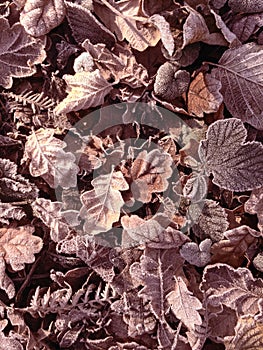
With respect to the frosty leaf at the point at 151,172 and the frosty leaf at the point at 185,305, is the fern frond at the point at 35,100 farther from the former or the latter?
the frosty leaf at the point at 185,305

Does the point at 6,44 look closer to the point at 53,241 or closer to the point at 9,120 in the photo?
the point at 9,120

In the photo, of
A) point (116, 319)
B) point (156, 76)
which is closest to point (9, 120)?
point (156, 76)

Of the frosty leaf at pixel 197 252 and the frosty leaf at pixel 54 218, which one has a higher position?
the frosty leaf at pixel 54 218

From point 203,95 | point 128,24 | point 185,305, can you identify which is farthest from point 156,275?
point 128,24

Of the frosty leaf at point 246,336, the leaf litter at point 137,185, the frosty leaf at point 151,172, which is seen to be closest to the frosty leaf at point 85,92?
the leaf litter at point 137,185

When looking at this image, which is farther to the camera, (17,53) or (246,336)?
(17,53)

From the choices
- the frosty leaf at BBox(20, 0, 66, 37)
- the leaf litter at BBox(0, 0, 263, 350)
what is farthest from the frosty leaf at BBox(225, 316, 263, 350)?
the frosty leaf at BBox(20, 0, 66, 37)

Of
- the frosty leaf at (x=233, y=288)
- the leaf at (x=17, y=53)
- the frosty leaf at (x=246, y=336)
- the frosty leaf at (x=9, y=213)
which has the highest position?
the leaf at (x=17, y=53)

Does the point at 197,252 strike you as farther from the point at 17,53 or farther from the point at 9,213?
the point at 17,53
